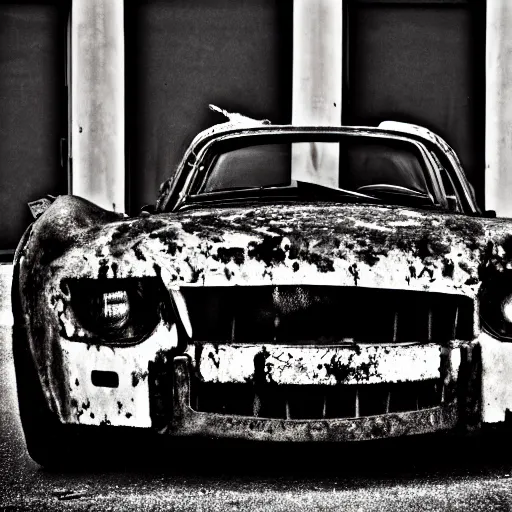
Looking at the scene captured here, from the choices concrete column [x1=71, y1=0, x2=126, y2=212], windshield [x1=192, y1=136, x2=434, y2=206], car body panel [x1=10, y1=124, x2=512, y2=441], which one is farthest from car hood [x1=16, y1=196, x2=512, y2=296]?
concrete column [x1=71, y1=0, x2=126, y2=212]

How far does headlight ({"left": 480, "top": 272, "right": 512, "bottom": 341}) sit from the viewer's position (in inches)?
98.7

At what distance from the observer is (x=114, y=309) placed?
251cm

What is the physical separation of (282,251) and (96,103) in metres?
7.21

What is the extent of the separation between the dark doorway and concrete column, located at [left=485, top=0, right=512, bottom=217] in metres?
4.70

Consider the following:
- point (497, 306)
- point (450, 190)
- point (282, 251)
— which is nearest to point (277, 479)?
point (282, 251)

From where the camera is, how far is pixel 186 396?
7.98 feet

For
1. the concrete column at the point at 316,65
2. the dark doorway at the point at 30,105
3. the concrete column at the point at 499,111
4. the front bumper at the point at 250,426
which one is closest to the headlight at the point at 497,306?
the front bumper at the point at 250,426

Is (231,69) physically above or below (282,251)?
above

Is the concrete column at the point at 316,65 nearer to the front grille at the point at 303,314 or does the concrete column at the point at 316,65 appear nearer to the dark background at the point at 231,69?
the dark background at the point at 231,69

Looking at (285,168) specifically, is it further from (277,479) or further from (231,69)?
(231,69)

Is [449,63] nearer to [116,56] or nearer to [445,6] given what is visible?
[445,6]

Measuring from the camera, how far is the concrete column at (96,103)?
9.25 metres

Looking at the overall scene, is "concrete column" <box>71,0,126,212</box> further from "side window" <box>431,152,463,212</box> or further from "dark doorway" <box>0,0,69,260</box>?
"side window" <box>431,152,463,212</box>

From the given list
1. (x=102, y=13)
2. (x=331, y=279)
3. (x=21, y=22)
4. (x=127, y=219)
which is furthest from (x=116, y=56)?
(x=331, y=279)
